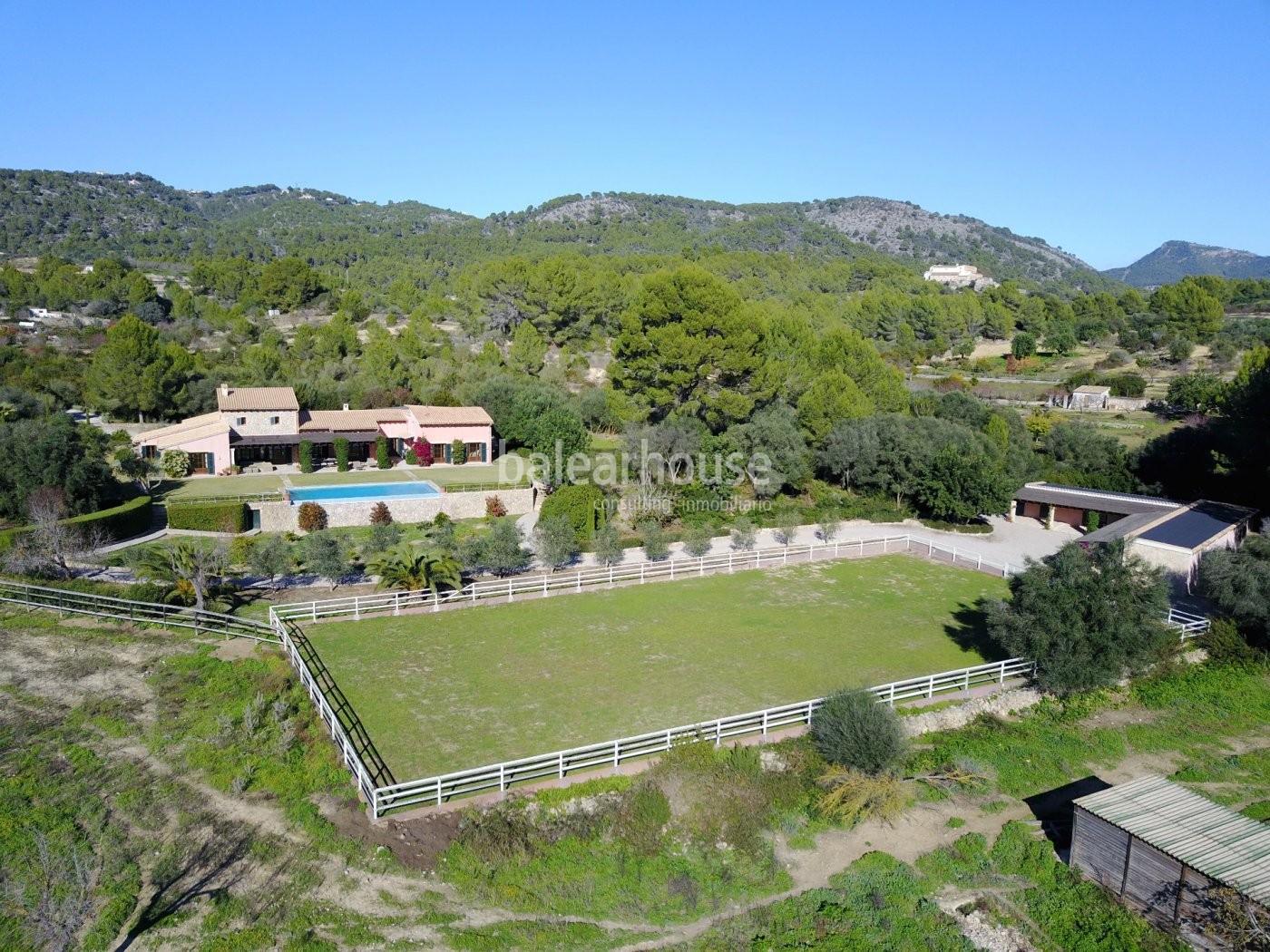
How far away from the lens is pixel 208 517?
942 inches

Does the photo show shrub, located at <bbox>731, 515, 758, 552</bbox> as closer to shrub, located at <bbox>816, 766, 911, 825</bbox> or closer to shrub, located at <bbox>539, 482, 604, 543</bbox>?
shrub, located at <bbox>539, 482, 604, 543</bbox>

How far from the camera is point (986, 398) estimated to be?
4675 cm

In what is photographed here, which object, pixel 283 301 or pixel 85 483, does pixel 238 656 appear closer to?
pixel 85 483

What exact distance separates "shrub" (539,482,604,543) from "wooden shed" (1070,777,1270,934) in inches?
617

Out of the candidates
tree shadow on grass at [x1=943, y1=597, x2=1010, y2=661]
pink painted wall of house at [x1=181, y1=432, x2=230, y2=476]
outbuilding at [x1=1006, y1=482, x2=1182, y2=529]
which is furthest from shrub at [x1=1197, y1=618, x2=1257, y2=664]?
pink painted wall of house at [x1=181, y1=432, x2=230, y2=476]

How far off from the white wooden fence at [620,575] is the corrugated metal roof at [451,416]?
14926 mm

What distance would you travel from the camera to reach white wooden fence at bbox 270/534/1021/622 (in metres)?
17.5

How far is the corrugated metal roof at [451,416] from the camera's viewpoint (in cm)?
3397

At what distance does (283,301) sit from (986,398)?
50.6m

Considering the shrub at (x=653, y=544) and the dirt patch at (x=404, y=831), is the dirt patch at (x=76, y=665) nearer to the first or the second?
the dirt patch at (x=404, y=831)

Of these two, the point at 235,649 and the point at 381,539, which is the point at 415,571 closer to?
the point at 381,539

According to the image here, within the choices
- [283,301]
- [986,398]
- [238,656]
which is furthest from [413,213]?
[238,656]

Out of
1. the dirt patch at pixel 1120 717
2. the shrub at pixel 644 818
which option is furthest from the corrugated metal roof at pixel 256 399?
the dirt patch at pixel 1120 717

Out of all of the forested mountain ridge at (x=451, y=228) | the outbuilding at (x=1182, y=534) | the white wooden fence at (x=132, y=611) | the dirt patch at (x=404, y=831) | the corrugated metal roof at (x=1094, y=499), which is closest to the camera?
the dirt patch at (x=404, y=831)
